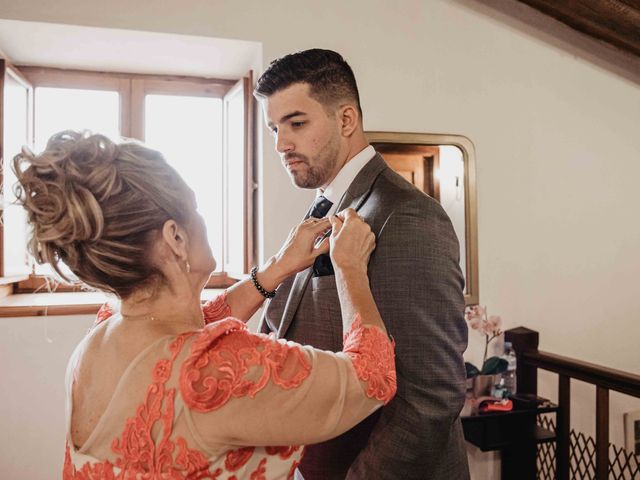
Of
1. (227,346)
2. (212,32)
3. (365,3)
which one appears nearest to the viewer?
(227,346)

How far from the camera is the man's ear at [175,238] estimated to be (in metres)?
0.88

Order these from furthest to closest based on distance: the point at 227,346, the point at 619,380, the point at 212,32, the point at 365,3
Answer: the point at 365,3
the point at 212,32
the point at 619,380
the point at 227,346

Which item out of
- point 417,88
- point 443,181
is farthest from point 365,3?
point 443,181

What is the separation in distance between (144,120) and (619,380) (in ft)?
8.28

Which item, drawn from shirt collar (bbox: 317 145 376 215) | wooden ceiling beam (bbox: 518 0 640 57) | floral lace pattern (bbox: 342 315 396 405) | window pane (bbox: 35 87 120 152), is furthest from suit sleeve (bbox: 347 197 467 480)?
wooden ceiling beam (bbox: 518 0 640 57)

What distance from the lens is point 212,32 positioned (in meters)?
2.38

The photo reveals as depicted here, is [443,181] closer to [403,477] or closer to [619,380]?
[619,380]

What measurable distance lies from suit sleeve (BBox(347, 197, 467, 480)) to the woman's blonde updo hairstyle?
45 cm

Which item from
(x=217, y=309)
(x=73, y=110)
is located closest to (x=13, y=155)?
(x=73, y=110)

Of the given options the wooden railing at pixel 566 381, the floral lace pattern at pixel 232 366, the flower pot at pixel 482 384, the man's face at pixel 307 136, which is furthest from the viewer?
the flower pot at pixel 482 384

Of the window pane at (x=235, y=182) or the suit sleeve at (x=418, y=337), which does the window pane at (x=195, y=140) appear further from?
the suit sleeve at (x=418, y=337)

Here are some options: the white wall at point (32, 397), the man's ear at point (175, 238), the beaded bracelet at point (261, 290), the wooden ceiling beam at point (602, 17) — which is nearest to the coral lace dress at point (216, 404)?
the man's ear at point (175, 238)

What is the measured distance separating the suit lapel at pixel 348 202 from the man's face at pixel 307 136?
4.6 inches

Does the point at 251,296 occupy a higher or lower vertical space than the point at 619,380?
higher
